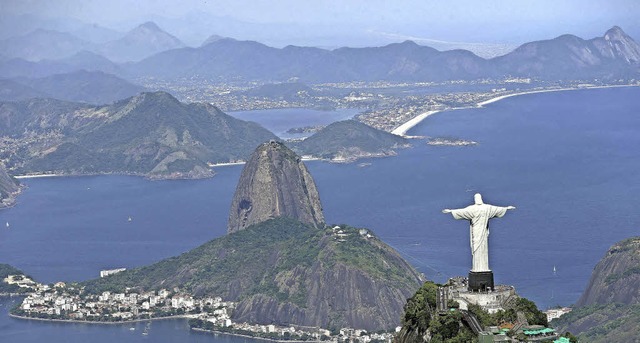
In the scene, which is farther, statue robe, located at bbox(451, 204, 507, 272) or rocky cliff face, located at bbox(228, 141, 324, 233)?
rocky cliff face, located at bbox(228, 141, 324, 233)

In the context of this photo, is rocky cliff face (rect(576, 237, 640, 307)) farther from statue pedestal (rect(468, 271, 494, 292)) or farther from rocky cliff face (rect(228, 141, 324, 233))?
statue pedestal (rect(468, 271, 494, 292))

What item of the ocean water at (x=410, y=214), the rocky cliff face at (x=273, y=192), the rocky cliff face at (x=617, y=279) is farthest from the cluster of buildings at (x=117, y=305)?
the rocky cliff face at (x=617, y=279)

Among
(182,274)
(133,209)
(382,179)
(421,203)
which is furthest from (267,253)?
(382,179)

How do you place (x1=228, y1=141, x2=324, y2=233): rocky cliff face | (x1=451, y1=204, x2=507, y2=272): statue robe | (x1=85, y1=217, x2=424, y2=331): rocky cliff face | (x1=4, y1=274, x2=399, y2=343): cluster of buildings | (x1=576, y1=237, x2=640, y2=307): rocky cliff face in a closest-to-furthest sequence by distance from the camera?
(x1=451, y1=204, x2=507, y2=272): statue robe, (x1=576, y1=237, x2=640, y2=307): rocky cliff face, (x1=4, y1=274, x2=399, y2=343): cluster of buildings, (x1=85, y1=217, x2=424, y2=331): rocky cliff face, (x1=228, y1=141, x2=324, y2=233): rocky cliff face

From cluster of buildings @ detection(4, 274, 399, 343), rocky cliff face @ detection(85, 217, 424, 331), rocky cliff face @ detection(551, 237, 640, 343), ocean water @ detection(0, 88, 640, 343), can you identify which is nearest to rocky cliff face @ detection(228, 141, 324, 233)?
ocean water @ detection(0, 88, 640, 343)

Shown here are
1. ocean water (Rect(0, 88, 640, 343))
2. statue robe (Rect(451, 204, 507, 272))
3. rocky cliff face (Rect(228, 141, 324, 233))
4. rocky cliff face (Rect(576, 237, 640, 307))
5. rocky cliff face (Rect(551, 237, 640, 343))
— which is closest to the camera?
statue robe (Rect(451, 204, 507, 272))

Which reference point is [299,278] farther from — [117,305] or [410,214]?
[410,214]

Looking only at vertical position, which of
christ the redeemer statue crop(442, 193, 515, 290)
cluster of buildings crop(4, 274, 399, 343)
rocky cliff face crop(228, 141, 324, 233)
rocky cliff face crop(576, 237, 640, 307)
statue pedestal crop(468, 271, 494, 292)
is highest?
rocky cliff face crop(228, 141, 324, 233)

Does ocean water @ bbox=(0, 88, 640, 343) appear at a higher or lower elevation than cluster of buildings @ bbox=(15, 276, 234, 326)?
higher
